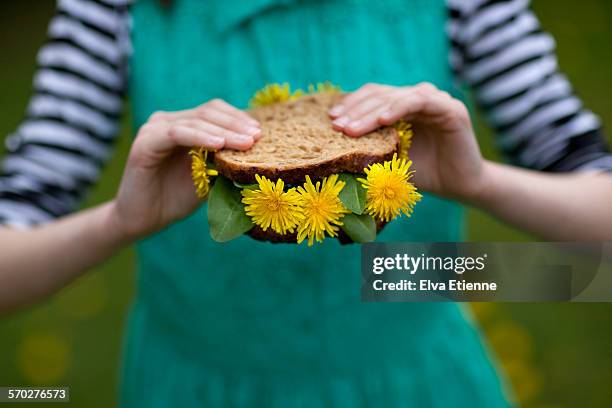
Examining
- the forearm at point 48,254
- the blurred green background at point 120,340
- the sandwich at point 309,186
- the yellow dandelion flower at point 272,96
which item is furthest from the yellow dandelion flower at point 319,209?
the blurred green background at point 120,340

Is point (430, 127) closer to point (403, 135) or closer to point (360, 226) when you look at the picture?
point (403, 135)

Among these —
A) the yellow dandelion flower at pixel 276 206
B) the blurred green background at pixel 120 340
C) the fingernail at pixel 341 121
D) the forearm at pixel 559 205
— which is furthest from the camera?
the blurred green background at pixel 120 340

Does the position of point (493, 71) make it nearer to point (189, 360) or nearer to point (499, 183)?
point (499, 183)

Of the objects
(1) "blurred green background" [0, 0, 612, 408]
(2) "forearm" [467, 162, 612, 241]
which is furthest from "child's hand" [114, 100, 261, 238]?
(1) "blurred green background" [0, 0, 612, 408]

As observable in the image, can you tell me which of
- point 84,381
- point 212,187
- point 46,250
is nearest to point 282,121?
point 212,187

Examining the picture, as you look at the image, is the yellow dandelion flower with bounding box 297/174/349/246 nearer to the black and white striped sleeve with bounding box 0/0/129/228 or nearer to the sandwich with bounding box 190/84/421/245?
the sandwich with bounding box 190/84/421/245

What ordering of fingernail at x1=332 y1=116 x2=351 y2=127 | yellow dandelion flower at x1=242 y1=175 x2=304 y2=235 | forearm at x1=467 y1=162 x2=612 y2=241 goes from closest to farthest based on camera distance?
yellow dandelion flower at x1=242 y1=175 x2=304 y2=235 < fingernail at x1=332 y1=116 x2=351 y2=127 < forearm at x1=467 y1=162 x2=612 y2=241

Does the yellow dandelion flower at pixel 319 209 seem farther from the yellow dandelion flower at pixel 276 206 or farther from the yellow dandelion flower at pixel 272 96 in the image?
the yellow dandelion flower at pixel 272 96
